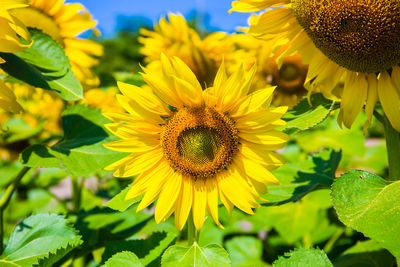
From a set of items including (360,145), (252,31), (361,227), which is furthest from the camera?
(360,145)

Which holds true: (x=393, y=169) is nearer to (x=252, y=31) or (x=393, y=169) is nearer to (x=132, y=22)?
(x=252, y=31)

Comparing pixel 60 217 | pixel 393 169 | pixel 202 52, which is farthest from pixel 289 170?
pixel 202 52

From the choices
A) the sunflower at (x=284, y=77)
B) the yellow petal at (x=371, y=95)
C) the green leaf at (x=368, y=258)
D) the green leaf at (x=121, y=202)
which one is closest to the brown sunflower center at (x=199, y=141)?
the green leaf at (x=121, y=202)

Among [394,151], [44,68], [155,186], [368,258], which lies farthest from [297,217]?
[44,68]

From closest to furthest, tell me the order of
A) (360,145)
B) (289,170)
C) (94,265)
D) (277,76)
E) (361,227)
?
(361,227) < (289,170) < (94,265) < (277,76) < (360,145)

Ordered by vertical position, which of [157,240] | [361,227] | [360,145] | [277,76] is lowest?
[360,145]

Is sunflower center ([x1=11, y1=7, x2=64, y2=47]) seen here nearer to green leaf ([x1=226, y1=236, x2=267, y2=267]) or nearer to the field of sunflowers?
the field of sunflowers

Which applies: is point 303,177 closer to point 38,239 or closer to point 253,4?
point 253,4

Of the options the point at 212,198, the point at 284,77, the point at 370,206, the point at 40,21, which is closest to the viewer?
the point at 370,206
